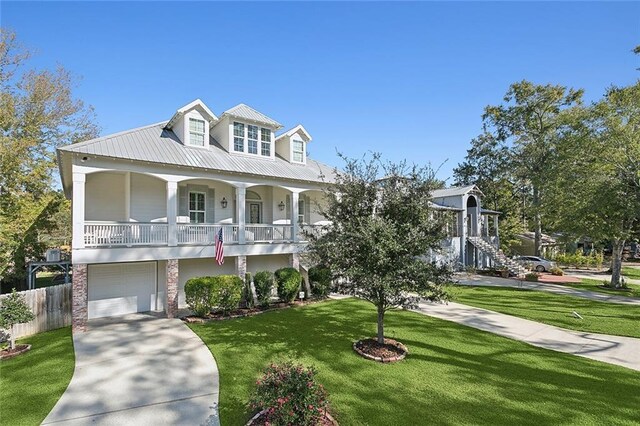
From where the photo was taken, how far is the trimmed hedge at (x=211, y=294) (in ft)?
41.3

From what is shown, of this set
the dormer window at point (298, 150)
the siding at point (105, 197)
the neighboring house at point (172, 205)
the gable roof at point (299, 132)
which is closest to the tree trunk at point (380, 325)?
the neighboring house at point (172, 205)

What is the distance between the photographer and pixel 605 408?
632 cm

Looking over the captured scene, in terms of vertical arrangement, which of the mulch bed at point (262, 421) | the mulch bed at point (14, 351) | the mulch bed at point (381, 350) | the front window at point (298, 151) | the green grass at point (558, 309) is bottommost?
the green grass at point (558, 309)

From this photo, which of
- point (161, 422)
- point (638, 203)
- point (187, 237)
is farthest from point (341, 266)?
point (638, 203)

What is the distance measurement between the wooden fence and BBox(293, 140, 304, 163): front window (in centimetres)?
1249

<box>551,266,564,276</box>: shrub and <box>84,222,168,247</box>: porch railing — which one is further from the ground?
<box>84,222,168,247</box>: porch railing

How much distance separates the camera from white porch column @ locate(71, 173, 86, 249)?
11.3m

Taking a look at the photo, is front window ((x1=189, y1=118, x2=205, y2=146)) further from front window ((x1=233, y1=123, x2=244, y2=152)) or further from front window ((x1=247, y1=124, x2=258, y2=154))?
front window ((x1=247, y1=124, x2=258, y2=154))

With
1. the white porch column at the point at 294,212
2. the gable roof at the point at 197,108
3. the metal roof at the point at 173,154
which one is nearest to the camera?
the metal roof at the point at 173,154

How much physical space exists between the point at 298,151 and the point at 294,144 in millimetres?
486

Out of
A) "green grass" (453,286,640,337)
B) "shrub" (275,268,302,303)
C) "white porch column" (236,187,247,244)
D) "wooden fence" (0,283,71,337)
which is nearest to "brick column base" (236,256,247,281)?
"white porch column" (236,187,247,244)

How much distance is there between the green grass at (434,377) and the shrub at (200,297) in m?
0.99

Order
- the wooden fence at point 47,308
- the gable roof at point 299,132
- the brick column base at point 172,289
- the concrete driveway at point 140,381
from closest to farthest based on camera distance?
the concrete driveway at point 140,381 < the wooden fence at point 47,308 < the brick column base at point 172,289 < the gable roof at point 299,132

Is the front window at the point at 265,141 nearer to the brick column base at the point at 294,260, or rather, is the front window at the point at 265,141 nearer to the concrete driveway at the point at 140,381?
the brick column base at the point at 294,260
